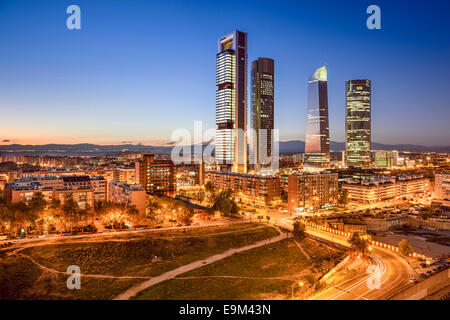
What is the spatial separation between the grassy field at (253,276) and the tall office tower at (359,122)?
96957mm

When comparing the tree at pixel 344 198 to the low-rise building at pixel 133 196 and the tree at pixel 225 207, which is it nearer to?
the tree at pixel 225 207

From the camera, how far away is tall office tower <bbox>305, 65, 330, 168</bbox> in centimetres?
10538

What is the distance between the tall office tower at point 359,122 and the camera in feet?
362

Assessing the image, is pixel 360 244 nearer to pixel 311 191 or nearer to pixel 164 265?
pixel 164 265

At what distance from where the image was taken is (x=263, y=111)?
323ft

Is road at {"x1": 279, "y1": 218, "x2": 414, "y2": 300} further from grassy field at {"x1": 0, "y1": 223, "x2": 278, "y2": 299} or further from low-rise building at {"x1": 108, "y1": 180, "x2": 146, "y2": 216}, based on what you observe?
low-rise building at {"x1": 108, "y1": 180, "x2": 146, "y2": 216}

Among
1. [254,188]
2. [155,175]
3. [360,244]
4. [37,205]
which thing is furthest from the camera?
[155,175]

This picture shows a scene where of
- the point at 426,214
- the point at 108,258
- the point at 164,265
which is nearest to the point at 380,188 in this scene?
the point at 426,214

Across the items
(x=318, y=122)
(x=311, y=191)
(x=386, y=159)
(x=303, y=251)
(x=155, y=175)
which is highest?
(x=318, y=122)

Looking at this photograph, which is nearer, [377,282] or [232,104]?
[377,282]

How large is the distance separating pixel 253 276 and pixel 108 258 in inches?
415

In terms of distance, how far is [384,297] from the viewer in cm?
1499

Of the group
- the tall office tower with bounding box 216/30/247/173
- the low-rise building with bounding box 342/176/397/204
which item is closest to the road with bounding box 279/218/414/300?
the low-rise building with bounding box 342/176/397/204

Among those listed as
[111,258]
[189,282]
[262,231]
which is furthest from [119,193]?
[189,282]
